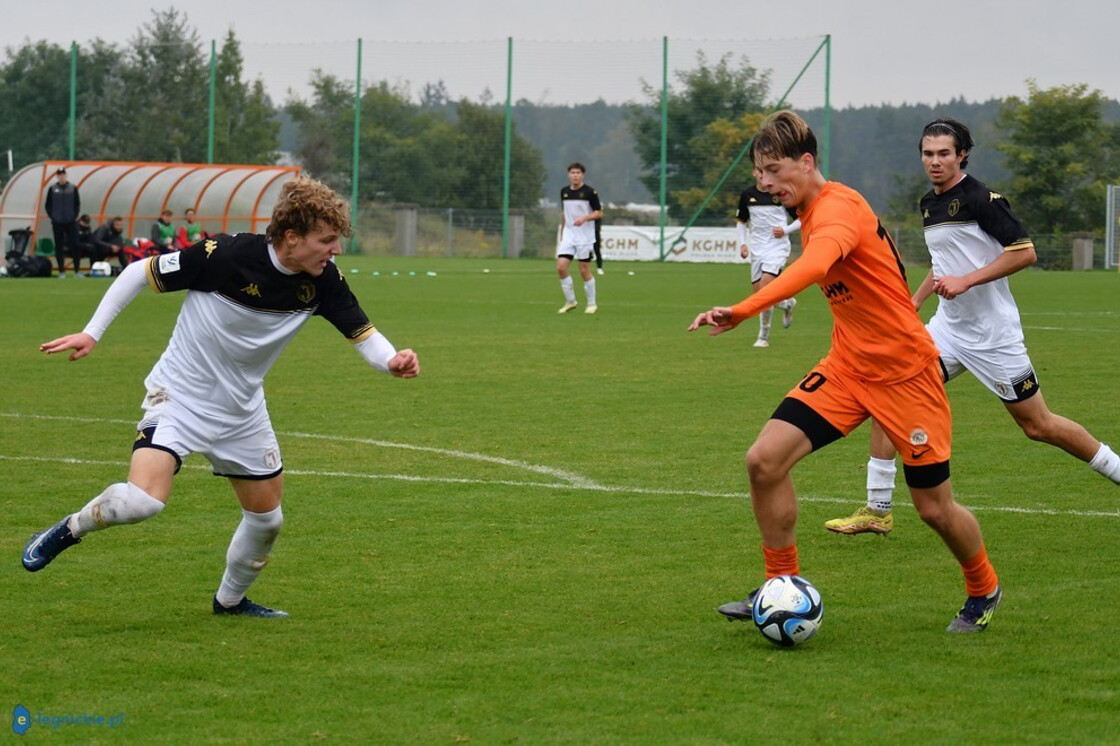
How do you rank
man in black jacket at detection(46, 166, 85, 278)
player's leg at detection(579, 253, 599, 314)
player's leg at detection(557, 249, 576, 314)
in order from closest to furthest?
player's leg at detection(579, 253, 599, 314)
player's leg at detection(557, 249, 576, 314)
man in black jacket at detection(46, 166, 85, 278)

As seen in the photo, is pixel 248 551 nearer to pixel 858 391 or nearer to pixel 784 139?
pixel 858 391

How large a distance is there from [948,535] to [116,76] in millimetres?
63284

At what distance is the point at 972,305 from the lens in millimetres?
7672

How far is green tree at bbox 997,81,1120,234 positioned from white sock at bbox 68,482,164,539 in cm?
5194

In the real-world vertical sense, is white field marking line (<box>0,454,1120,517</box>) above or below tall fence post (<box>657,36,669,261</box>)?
below

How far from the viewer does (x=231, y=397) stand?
18.1ft

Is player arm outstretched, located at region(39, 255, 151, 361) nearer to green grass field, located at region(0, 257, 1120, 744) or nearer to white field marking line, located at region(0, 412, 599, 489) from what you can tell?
green grass field, located at region(0, 257, 1120, 744)

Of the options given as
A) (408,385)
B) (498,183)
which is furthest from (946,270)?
(498,183)

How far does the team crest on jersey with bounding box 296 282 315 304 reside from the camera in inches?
219

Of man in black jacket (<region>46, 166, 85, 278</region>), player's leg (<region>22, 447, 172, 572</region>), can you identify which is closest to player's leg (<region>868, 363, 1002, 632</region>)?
player's leg (<region>22, 447, 172, 572</region>)

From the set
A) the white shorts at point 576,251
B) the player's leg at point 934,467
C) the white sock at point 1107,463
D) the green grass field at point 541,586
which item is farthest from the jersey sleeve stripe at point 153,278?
the white shorts at point 576,251

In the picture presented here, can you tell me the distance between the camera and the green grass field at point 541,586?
14.8 feet

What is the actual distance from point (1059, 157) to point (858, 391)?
52664 mm

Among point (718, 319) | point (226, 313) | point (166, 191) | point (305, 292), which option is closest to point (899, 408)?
point (718, 319)
